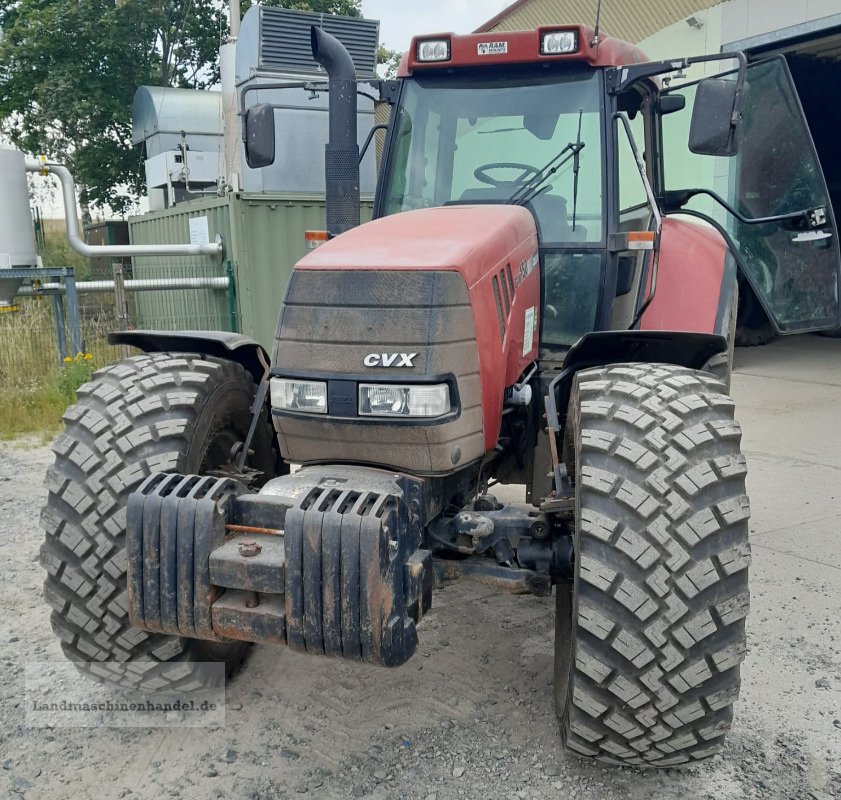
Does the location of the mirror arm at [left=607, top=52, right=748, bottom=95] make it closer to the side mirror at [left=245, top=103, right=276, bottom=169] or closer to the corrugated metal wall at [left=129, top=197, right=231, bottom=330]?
the side mirror at [left=245, top=103, right=276, bottom=169]

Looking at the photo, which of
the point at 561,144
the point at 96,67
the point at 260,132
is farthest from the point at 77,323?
the point at 96,67

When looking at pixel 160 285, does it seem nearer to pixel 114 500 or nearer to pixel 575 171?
pixel 575 171

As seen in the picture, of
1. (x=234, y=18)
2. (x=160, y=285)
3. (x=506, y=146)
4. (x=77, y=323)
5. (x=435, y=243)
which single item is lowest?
(x=77, y=323)

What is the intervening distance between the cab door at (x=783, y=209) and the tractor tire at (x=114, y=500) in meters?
2.96

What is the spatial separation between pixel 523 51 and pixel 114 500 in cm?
243

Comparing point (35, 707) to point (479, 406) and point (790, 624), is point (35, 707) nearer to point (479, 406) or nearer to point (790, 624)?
point (479, 406)

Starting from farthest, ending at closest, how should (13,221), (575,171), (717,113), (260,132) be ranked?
1. (13,221)
2. (260,132)
3. (575,171)
4. (717,113)

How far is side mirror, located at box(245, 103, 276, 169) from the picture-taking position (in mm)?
3941

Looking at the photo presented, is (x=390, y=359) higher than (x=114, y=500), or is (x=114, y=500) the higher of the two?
(x=390, y=359)

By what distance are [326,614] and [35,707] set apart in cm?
157

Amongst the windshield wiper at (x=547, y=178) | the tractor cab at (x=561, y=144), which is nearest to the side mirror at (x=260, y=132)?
the tractor cab at (x=561, y=144)

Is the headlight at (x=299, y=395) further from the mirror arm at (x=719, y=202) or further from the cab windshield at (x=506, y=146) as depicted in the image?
the mirror arm at (x=719, y=202)

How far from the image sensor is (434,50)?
3729mm

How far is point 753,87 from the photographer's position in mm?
4941
